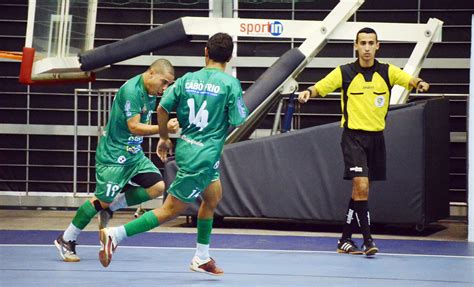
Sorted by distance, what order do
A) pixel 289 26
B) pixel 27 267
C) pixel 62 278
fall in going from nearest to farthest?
pixel 62 278, pixel 27 267, pixel 289 26

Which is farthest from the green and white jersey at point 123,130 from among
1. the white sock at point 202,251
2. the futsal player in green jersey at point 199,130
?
the white sock at point 202,251

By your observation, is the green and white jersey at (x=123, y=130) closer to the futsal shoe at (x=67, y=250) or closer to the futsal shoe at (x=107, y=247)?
the futsal shoe at (x=67, y=250)

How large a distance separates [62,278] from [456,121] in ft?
24.4

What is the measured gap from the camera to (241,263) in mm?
9258

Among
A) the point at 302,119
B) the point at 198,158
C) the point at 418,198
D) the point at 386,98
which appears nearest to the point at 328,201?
the point at 418,198

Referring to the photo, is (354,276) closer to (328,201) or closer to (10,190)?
(328,201)

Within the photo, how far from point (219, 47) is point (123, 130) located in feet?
5.41

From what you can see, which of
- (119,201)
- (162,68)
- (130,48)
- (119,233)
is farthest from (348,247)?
(130,48)

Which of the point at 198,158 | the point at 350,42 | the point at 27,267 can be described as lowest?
the point at 27,267

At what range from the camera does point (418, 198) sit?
11672 millimetres

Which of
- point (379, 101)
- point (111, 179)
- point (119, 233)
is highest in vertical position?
point (379, 101)

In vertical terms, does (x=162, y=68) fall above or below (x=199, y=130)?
above

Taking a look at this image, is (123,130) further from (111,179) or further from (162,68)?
(162,68)

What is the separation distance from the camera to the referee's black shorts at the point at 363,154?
33.4 ft
